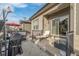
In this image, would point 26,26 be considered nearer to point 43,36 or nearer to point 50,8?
point 43,36

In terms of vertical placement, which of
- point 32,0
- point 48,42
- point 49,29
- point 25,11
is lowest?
point 48,42

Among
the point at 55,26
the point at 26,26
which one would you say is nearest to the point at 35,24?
the point at 26,26

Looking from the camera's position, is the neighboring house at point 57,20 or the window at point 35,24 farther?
the window at point 35,24

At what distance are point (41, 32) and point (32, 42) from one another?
0.18 meters

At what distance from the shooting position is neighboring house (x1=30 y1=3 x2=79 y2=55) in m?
2.29

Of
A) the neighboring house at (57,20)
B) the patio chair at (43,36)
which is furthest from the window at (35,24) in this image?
the patio chair at (43,36)

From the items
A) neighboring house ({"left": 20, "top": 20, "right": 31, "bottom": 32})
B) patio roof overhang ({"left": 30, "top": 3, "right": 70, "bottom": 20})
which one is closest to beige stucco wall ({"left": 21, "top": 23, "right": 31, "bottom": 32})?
neighboring house ({"left": 20, "top": 20, "right": 31, "bottom": 32})

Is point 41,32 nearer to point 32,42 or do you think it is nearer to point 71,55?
point 32,42

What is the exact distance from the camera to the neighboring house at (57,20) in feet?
7.53

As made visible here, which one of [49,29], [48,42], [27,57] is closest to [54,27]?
[49,29]

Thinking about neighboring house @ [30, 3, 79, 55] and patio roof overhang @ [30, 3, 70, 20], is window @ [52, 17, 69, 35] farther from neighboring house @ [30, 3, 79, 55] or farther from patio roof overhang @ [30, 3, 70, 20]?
patio roof overhang @ [30, 3, 70, 20]

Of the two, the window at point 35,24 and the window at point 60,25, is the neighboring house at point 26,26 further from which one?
the window at point 60,25

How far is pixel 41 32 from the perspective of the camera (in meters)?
2.41

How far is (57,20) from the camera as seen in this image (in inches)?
94.1
